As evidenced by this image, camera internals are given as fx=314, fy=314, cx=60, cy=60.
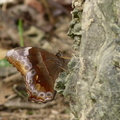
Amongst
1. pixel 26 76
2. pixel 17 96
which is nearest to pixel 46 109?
pixel 17 96

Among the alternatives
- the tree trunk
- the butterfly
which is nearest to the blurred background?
the butterfly

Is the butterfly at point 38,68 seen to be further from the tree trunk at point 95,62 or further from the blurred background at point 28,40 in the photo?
the tree trunk at point 95,62

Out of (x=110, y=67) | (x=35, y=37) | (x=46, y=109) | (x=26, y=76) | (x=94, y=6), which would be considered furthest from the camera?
(x=35, y=37)

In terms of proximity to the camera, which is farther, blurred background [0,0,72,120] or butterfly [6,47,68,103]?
blurred background [0,0,72,120]

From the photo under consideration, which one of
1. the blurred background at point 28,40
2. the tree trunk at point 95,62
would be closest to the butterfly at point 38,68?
the blurred background at point 28,40

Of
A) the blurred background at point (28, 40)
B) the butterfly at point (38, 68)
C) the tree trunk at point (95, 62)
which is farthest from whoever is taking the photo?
the blurred background at point (28, 40)

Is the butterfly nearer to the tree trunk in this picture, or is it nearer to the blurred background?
the blurred background

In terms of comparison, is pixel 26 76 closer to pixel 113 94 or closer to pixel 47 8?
pixel 113 94
